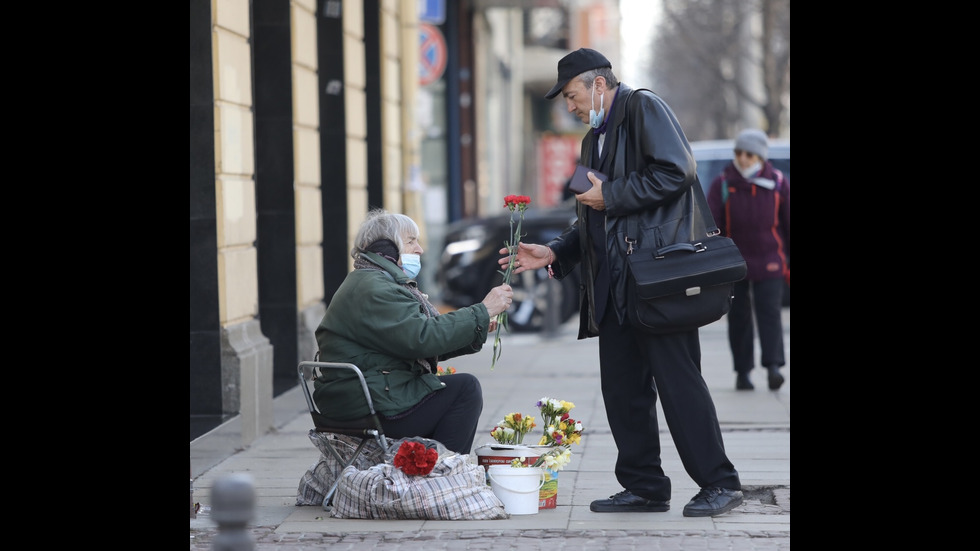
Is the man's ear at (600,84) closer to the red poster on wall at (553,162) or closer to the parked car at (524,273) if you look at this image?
the parked car at (524,273)

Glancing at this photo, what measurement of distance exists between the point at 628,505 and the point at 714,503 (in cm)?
38

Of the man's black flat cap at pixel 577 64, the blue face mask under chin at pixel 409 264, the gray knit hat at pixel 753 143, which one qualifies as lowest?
the blue face mask under chin at pixel 409 264

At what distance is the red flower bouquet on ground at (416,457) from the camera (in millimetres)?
5520

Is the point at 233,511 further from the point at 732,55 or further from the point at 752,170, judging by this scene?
the point at 732,55

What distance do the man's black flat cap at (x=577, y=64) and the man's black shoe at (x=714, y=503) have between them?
5.35 ft

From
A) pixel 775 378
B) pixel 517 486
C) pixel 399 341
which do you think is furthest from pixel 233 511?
pixel 775 378

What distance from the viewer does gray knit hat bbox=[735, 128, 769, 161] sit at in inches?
383

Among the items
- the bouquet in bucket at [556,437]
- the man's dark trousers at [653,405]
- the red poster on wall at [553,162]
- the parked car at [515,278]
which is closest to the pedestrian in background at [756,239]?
the bouquet in bucket at [556,437]

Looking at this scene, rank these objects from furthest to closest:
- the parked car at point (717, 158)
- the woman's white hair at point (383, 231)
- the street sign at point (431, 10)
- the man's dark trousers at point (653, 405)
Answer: the street sign at point (431, 10) < the parked car at point (717, 158) < the woman's white hair at point (383, 231) < the man's dark trousers at point (653, 405)

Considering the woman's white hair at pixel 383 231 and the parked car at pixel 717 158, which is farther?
the parked car at pixel 717 158
